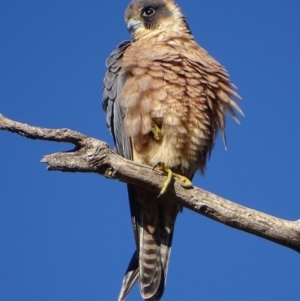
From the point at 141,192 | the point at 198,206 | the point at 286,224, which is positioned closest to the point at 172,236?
the point at 141,192

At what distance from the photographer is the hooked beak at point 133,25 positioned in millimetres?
5020

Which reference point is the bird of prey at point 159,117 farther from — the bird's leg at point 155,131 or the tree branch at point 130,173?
the tree branch at point 130,173

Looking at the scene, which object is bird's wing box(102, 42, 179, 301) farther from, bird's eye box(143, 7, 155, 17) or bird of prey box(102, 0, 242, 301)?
bird's eye box(143, 7, 155, 17)

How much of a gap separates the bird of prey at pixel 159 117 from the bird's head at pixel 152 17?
286mm

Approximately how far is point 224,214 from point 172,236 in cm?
104

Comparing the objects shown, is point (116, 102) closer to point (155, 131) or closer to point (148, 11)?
point (155, 131)

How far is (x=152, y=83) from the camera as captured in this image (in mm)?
4211

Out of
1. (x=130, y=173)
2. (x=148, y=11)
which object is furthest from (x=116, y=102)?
(x=148, y=11)

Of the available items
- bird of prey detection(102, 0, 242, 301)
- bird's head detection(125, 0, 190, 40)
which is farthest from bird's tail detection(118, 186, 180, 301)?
bird's head detection(125, 0, 190, 40)

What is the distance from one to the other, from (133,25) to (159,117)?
119 cm

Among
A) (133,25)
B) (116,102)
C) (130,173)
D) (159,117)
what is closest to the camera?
(130,173)

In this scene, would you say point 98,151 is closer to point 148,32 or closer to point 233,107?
point 233,107

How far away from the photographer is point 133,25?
5.03 m

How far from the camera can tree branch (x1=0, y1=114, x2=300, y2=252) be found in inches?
131
